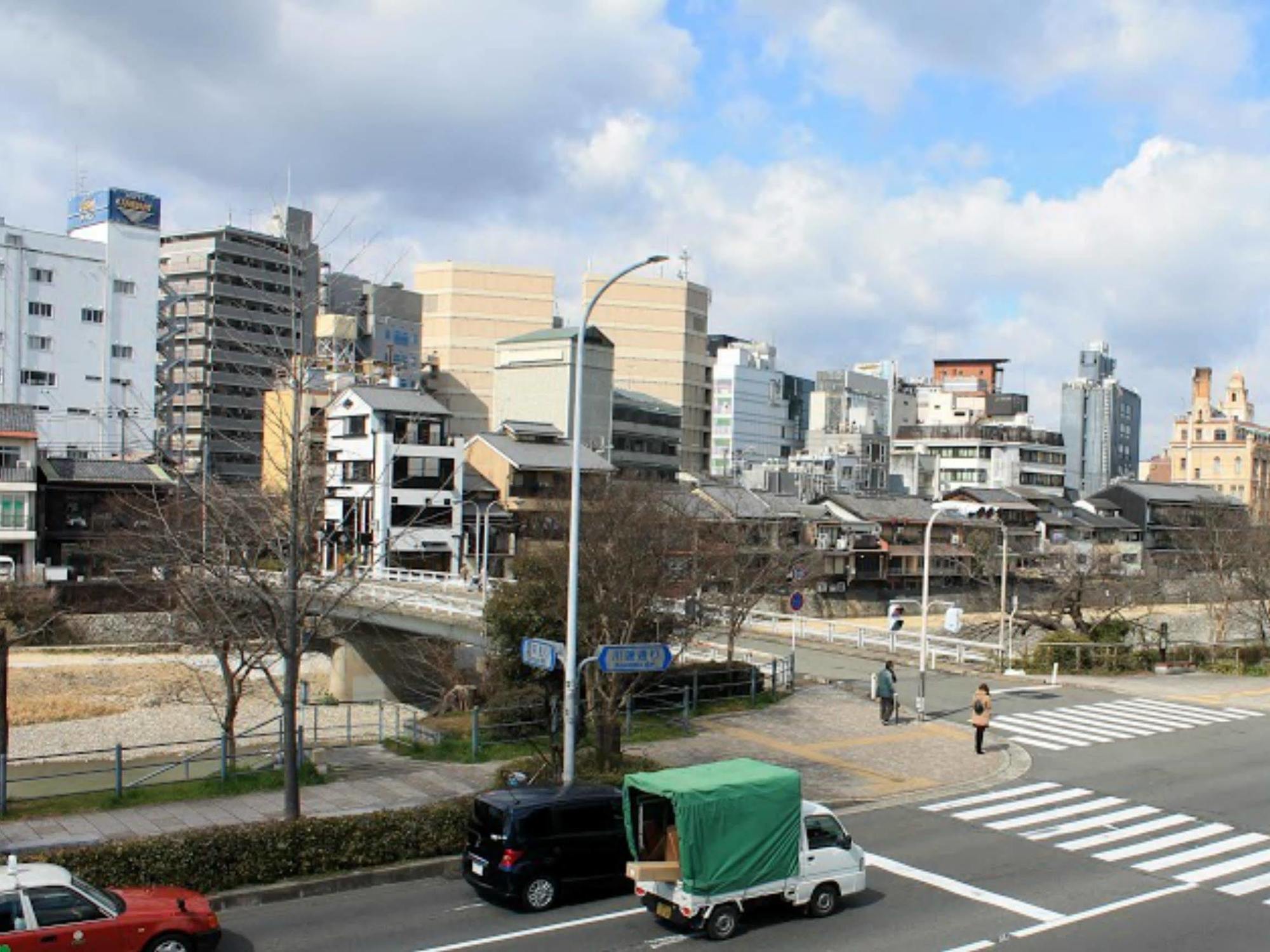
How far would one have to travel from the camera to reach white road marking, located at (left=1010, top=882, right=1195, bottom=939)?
1545cm

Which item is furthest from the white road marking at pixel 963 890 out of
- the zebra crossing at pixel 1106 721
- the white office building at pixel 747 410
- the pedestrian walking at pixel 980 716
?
the white office building at pixel 747 410

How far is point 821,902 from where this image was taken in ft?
53.1

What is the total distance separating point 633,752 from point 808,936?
10.9 metres

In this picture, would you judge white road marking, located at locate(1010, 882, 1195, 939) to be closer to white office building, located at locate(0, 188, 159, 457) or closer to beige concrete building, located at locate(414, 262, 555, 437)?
white office building, located at locate(0, 188, 159, 457)

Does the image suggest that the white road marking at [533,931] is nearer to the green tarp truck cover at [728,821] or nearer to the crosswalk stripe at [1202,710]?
the green tarp truck cover at [728,821]

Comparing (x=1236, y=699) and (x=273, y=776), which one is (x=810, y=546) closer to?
(x=1236, y=699)

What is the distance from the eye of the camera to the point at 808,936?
604 inches

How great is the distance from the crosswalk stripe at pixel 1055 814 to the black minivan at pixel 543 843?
26.0 feet

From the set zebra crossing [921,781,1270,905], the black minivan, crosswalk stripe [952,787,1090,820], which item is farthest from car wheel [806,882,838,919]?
crosswalk stripe [952,787,1090,820]

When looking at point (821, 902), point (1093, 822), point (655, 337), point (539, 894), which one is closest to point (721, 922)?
point (821, 902)

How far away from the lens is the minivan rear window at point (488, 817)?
→ 53.5 ft

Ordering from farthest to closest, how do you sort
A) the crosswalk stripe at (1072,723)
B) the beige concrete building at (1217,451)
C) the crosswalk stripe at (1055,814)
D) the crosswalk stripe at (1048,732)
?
the beige concrete building at (1217,451) < the crosswalk stripe at (1072,723) < the crosswalk stripe at (1048,732) < the crosswalk stripe at (1055,814)

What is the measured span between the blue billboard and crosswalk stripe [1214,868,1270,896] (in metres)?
90.1

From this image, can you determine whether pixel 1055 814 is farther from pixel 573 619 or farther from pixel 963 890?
pixel 573 619
